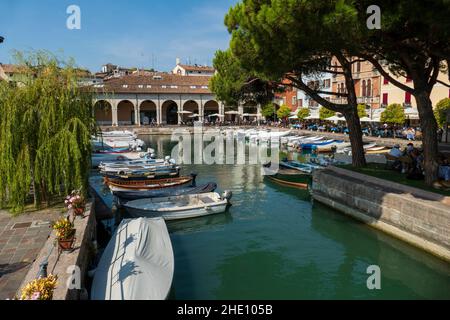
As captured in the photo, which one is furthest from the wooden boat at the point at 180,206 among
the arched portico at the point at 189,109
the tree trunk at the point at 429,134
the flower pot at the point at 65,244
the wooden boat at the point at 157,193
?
the arched portico at the point at 189,109

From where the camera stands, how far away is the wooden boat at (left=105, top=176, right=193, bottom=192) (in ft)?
67.2

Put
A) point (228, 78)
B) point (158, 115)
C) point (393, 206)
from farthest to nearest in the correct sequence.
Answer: point (158, 115) → point (228, 78) → point (393, 206)

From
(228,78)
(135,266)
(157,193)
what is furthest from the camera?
(228,78)

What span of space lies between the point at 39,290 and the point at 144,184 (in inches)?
586

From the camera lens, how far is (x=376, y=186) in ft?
48.5

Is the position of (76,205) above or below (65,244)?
above

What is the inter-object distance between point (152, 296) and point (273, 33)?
887 centimetres

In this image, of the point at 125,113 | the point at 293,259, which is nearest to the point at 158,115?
the point at 125,113

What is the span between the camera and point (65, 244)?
28.1 feet

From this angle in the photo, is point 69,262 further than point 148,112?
No

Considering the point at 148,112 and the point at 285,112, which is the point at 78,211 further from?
the point at 148,112

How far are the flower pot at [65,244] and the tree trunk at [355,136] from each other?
13.6m
